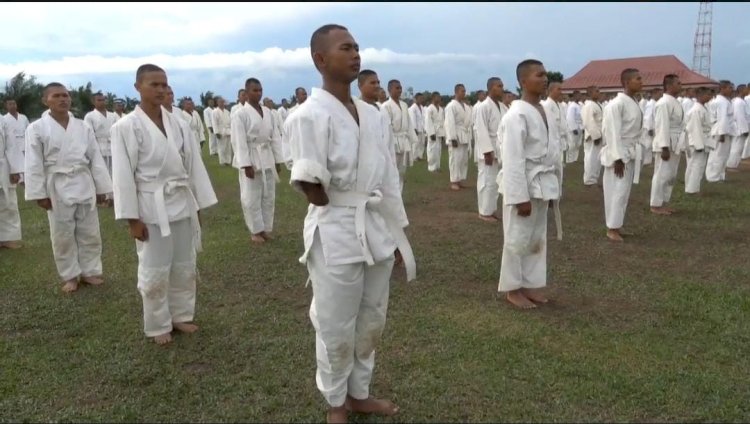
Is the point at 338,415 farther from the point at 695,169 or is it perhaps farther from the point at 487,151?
the point at 695,169

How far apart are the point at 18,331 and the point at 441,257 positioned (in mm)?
4385

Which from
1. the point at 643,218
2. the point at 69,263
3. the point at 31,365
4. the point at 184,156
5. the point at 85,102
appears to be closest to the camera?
the point at 31,365

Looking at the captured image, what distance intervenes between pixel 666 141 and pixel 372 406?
7.58 meters

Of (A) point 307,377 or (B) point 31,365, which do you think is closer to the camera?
(A) point 307,377

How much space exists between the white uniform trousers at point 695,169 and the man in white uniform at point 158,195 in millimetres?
9181

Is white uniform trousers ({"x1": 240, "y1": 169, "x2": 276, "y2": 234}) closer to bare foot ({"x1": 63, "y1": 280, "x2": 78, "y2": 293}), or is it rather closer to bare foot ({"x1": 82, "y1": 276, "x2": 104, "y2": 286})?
bare foot ({"x1": 82, "y1": 276, "x2": 104, "y2": 286})

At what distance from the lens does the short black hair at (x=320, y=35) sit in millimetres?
3105

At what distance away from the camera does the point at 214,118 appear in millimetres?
19484

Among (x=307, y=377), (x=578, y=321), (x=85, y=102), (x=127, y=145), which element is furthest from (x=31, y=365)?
(x=85, y=102)

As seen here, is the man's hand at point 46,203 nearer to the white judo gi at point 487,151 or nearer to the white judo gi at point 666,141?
the white judo gi at point 487,151

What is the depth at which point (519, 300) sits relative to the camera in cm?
550

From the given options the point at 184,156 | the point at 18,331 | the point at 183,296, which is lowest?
the point at 18,331

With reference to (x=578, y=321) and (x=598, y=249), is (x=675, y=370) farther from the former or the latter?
(x=598, y=249)

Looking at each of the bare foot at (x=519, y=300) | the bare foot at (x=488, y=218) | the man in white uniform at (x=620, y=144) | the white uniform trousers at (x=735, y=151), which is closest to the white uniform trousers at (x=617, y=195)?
the man in white uniform at (x=620, y=144)
